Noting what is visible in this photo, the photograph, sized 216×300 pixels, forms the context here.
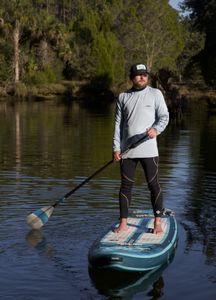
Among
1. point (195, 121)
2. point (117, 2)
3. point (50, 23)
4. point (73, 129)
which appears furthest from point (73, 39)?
point (73, 129)

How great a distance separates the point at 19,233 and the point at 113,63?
6272cm

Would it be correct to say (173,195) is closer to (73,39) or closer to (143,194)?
(143,194)

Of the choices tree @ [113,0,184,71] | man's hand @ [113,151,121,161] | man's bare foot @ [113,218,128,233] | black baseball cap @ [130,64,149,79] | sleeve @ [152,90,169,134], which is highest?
tree @ [113,0,184,71]

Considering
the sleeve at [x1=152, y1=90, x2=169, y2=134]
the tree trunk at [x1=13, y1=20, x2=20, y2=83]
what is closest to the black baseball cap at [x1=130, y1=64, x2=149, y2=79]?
the sleeve at [x1=152, y1=90, x2=169, y2=134]

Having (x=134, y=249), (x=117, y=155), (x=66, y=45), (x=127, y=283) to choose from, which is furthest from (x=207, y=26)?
(x=127, y=283)

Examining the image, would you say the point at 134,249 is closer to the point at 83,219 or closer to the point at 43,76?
the point at 83,219

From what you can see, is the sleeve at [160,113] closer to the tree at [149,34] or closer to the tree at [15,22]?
the tree at [15,22]

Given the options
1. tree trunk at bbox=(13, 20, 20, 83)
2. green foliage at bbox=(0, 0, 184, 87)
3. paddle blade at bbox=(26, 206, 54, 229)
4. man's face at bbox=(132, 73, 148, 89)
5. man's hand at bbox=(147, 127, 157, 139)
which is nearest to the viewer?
man's hand at bbox=(147, 127, 157, 139)

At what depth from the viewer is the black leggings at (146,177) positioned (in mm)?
7750

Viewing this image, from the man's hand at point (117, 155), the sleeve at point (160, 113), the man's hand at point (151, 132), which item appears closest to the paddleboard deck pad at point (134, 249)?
the man's hand at point (117, 155)

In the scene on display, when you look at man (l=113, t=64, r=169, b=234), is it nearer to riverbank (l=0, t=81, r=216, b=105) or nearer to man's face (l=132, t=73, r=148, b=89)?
man's face (l=132, t=73, r=148, b=89)

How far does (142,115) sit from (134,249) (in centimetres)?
168

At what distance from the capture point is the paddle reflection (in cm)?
792

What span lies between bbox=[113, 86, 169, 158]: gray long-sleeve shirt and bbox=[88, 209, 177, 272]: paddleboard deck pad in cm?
100
